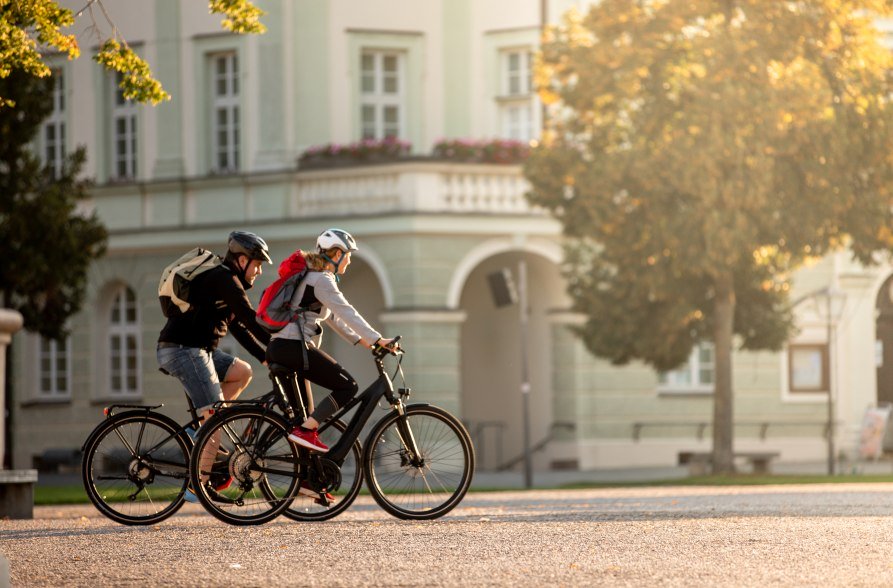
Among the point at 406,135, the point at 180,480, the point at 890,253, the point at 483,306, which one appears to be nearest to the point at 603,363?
the point at 483,306

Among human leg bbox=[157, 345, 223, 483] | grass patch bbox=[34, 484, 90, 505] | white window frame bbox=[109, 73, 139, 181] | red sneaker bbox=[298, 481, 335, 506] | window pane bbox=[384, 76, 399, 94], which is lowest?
grass patch bbox=[34, 484, 90, 505]

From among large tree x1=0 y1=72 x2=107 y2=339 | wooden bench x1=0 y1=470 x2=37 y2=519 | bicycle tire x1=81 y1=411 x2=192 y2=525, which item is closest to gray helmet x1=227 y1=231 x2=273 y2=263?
bicycle tire x1=81 y1=411 x2=192 y2=525

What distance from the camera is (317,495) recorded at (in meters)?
11.4

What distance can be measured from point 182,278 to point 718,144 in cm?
1246

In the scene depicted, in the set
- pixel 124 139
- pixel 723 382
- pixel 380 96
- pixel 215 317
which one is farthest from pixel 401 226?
pixel 215 317

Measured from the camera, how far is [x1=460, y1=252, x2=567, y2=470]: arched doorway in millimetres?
32594

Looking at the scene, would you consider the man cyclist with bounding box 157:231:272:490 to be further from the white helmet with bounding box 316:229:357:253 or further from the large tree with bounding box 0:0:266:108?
the large tree with bounding box 0:0:266:108

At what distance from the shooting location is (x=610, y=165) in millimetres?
23547

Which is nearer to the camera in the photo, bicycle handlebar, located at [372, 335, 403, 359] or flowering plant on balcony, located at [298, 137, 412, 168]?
bicycle handlebar, located at [372, 335, 403, 359]

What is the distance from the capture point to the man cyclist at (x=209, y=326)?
1136cm

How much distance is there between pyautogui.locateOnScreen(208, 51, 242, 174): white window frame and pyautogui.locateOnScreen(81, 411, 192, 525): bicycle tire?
21485mm

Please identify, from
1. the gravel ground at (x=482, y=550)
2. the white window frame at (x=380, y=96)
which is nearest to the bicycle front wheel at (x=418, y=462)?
the gravel ground at (x=482, y=550)

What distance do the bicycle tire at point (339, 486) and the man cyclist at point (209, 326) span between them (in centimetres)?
62

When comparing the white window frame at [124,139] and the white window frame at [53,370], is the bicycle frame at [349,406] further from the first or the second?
the white window frame at [53,370]
